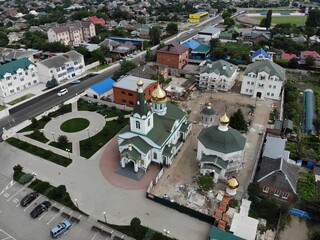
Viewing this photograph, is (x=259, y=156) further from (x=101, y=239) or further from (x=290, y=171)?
(x=101, y=239)

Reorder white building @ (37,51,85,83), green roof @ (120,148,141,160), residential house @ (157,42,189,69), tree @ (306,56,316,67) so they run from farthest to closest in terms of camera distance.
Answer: residential house @ (157,42,189,69) → tree @ (306,56,316,67) → white building @ (37,51,85,83) → green roof @ (120,148,141,160)

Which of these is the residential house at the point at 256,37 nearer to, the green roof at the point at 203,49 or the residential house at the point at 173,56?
the green roof at the point at 203,49

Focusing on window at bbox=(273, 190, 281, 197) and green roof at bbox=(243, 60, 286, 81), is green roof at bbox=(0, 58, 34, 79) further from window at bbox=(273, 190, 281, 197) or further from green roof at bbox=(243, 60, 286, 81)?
window at bbox=(273, 190, 281, 197)

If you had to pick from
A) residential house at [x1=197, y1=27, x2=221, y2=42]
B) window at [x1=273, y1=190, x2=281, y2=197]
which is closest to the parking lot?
window at [x1=273, y1=190, x2=281, y2=197]

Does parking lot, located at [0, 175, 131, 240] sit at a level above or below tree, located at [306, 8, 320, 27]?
below

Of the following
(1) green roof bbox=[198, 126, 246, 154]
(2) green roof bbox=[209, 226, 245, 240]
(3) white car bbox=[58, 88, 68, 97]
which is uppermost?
(1) green roof bbox=[198, 126, 246, 154]

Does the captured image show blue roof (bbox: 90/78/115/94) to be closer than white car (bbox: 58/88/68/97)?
Yes
